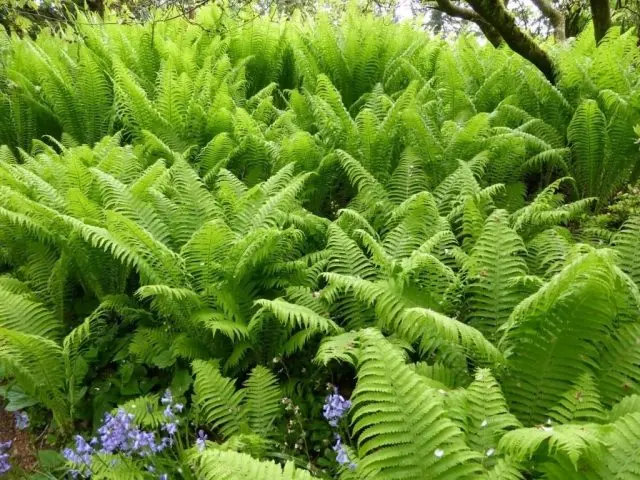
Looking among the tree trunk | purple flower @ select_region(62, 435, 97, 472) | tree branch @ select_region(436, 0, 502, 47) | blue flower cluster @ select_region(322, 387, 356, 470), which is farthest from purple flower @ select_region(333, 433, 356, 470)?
the tree trunk

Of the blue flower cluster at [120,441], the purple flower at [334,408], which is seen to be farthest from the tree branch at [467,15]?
the blue flower cluster at [120,441]

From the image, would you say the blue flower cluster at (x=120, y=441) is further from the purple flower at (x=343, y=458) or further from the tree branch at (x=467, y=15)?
the tree branch at (x=467, y=15)

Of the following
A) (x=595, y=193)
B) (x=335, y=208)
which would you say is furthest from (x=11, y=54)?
(x=595, y=193)

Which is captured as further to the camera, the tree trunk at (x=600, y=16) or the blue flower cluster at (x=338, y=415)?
the tree trunk at (x=600, y=16)

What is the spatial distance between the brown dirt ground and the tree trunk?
5425mm

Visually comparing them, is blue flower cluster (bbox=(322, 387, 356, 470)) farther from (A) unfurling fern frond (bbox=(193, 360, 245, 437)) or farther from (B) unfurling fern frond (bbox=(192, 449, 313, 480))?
(A) unfurling fern frond (bbox=(193, 360, 245, 437))

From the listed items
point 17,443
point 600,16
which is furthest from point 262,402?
point 600,16

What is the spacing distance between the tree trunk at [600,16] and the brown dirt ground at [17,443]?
17.8 feet

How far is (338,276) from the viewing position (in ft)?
8.72

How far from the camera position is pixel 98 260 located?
10.9 ft

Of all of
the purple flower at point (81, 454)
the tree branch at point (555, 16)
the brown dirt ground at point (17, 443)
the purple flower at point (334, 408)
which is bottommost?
the brown dirt ground at point (17, 443)

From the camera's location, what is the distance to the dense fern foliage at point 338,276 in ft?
6.93

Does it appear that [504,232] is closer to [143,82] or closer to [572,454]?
[572,454]

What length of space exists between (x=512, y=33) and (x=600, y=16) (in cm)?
129
